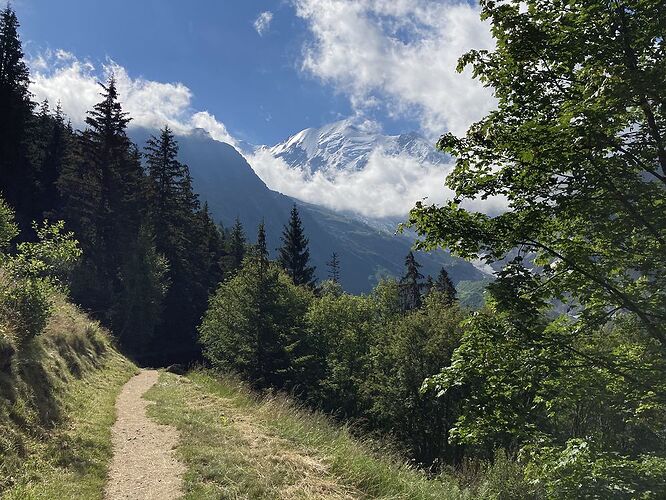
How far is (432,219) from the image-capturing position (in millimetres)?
7121

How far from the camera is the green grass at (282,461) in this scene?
7758mm

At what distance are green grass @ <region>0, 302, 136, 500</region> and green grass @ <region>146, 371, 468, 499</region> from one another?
6.04ft

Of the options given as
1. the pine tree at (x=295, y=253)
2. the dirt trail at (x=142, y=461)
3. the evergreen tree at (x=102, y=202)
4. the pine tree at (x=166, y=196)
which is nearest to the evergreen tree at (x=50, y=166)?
the evergreen tree at (x=102, y=202)

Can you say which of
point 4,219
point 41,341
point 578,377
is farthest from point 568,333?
point 4,219

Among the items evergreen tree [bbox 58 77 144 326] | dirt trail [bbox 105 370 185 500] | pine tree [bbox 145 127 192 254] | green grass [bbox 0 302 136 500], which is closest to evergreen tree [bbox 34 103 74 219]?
evergreen tree [bbox 58 77 144 326]

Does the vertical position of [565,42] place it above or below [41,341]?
above

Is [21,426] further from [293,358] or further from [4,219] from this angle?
[293,358]

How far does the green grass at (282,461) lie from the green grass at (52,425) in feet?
6.04

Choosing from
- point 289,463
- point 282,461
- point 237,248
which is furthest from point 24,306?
point 237,248

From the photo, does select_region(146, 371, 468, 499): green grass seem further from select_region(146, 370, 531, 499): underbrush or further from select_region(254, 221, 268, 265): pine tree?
select_region(254, 221, 268, 265): pine tree

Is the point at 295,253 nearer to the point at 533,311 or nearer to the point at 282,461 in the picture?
the point at 282,461

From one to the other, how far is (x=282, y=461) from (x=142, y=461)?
3.29m

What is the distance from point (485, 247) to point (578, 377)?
2.66 m

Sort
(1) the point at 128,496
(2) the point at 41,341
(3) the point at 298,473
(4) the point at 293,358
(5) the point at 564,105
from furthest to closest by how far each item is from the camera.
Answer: (4) the point at 293,358 < (2) the point at 41,341 < (3) the point at 298,473 < (1) the point at 128,496 < (5) the point at 564,105
